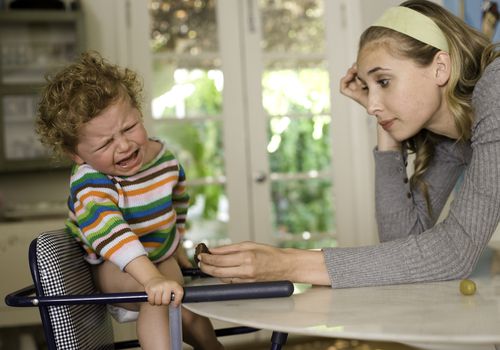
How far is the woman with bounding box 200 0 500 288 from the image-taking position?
1322mm

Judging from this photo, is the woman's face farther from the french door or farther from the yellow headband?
the french door

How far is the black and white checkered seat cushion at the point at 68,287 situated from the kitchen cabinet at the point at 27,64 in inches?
100

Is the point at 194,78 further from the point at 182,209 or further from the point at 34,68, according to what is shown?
the point at 182,209

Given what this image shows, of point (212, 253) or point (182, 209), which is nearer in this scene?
point (212, 253)

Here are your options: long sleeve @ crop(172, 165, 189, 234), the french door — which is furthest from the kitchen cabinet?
long sleeve @ crop(172, 165, 189, 234)

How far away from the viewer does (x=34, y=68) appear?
4070mm

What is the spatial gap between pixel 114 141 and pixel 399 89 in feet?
1.97

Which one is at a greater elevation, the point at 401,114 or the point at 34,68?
the point at 34,68

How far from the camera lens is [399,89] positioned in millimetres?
1538

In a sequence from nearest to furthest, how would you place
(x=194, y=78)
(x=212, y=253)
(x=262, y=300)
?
(x=262, y=300) < (x=212, y=253) < (x=194, y=78)

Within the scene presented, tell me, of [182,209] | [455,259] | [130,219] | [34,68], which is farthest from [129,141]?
[34,68]

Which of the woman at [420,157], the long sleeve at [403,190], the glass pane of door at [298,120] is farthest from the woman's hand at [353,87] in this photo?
the glass pane of door at [298,120]

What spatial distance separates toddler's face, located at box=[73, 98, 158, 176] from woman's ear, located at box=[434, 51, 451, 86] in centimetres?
64

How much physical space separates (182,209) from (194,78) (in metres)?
2.78
